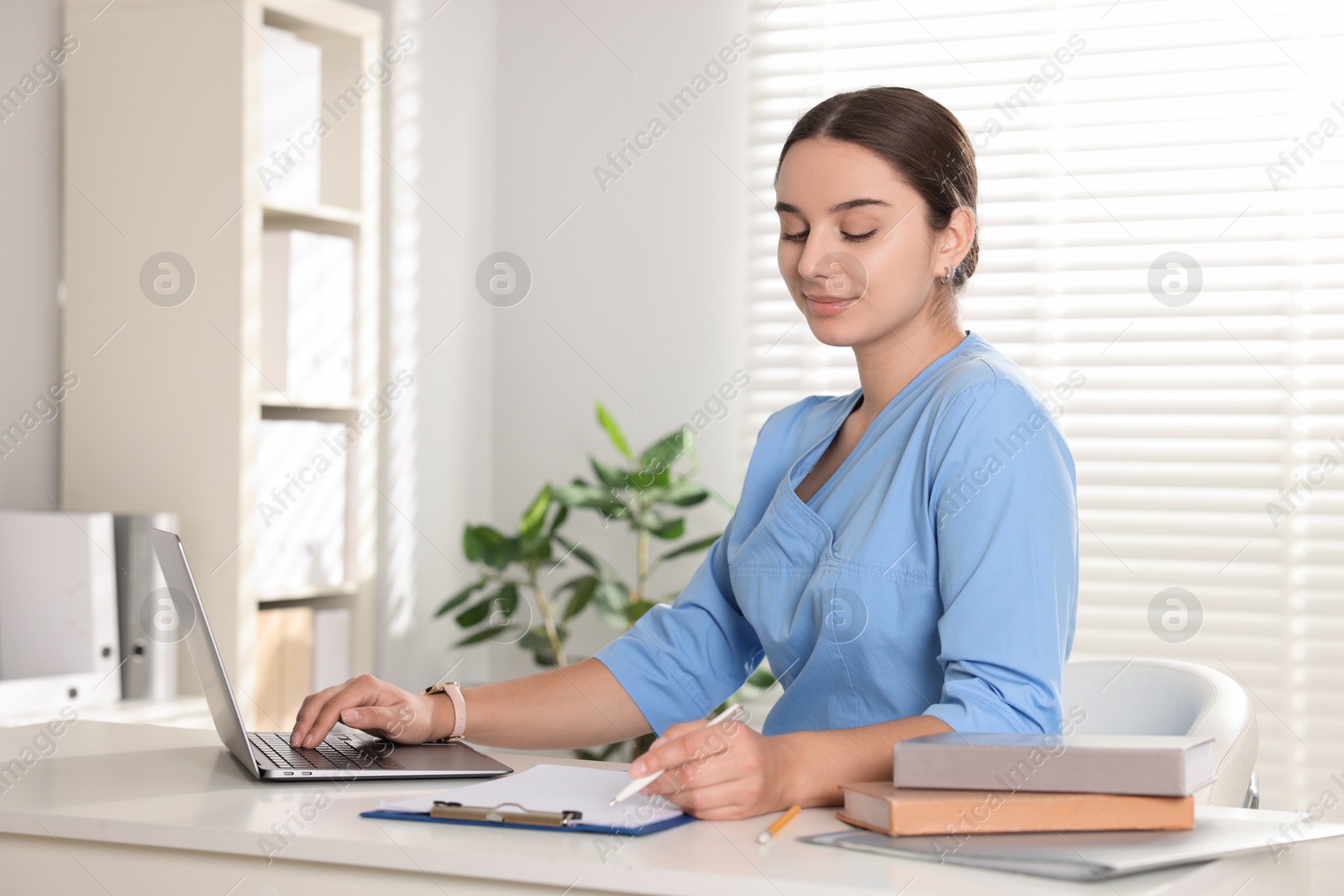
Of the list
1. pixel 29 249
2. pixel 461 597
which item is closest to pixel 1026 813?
pixel 461 597

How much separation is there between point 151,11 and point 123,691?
1368mm

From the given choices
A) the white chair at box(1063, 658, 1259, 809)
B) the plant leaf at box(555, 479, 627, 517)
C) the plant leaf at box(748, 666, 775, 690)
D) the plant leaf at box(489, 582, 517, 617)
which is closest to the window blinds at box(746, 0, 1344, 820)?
the plant leaf at box(748, 666, 775, 690)

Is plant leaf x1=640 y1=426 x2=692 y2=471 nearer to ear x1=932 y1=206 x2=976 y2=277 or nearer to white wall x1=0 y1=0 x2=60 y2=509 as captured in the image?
white wall x1=0 y1=0 x2=60 y2=509

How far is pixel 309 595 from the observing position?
2.78m

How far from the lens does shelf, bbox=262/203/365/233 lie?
2.63 metres

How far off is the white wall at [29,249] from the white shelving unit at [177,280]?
0.04 m

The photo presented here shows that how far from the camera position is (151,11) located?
2.55m

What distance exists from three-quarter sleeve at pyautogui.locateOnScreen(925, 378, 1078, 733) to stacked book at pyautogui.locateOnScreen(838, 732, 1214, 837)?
16 centimetres

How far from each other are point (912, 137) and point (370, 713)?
821 mm

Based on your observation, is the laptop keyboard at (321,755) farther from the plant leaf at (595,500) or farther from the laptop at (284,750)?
the plant leaf at (595,500)

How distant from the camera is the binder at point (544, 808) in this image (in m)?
0.93

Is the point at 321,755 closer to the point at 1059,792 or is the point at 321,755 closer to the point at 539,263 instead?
the point at 1059,792

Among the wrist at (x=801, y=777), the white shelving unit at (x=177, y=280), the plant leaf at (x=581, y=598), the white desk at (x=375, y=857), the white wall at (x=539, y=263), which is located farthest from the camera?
the white wall at (x=539, y=263)

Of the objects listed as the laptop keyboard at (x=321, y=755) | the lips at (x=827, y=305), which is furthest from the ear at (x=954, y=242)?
the laptop keyboard at (x=321, y=755)
